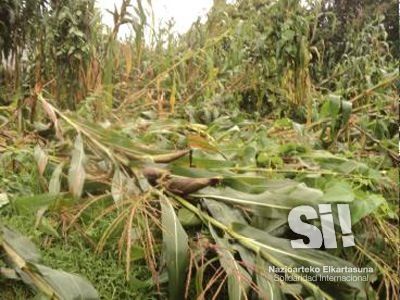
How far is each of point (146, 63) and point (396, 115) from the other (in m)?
1.45

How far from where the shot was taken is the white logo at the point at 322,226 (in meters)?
1.22

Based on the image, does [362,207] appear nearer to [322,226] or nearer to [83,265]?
[322,226]

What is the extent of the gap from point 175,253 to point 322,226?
35cm

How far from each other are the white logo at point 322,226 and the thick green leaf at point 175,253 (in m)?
0.27

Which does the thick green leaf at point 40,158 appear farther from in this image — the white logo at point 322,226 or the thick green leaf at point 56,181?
the white logo at point 322,226

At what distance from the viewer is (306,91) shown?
268 cm

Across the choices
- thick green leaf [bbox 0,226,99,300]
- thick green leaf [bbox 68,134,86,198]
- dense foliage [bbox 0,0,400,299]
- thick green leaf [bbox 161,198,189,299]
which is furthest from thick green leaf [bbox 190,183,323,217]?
thick green leaf [bbox 0,226,99,300]

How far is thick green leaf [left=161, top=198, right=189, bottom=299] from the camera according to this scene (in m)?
1.07

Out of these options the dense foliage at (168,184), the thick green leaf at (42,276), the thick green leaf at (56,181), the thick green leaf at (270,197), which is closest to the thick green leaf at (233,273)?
the dense foliage at (168,184)

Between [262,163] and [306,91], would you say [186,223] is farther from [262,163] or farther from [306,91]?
[306,91]

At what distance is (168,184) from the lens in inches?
50.5

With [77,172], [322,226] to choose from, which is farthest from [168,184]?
[322,226]

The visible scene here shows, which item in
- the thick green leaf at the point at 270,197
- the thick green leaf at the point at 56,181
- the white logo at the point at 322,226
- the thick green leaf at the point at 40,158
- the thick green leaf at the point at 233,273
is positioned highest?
the thick green leaf at the point at 40,158

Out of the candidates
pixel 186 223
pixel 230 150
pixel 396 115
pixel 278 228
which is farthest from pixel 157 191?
pixel 396 115
